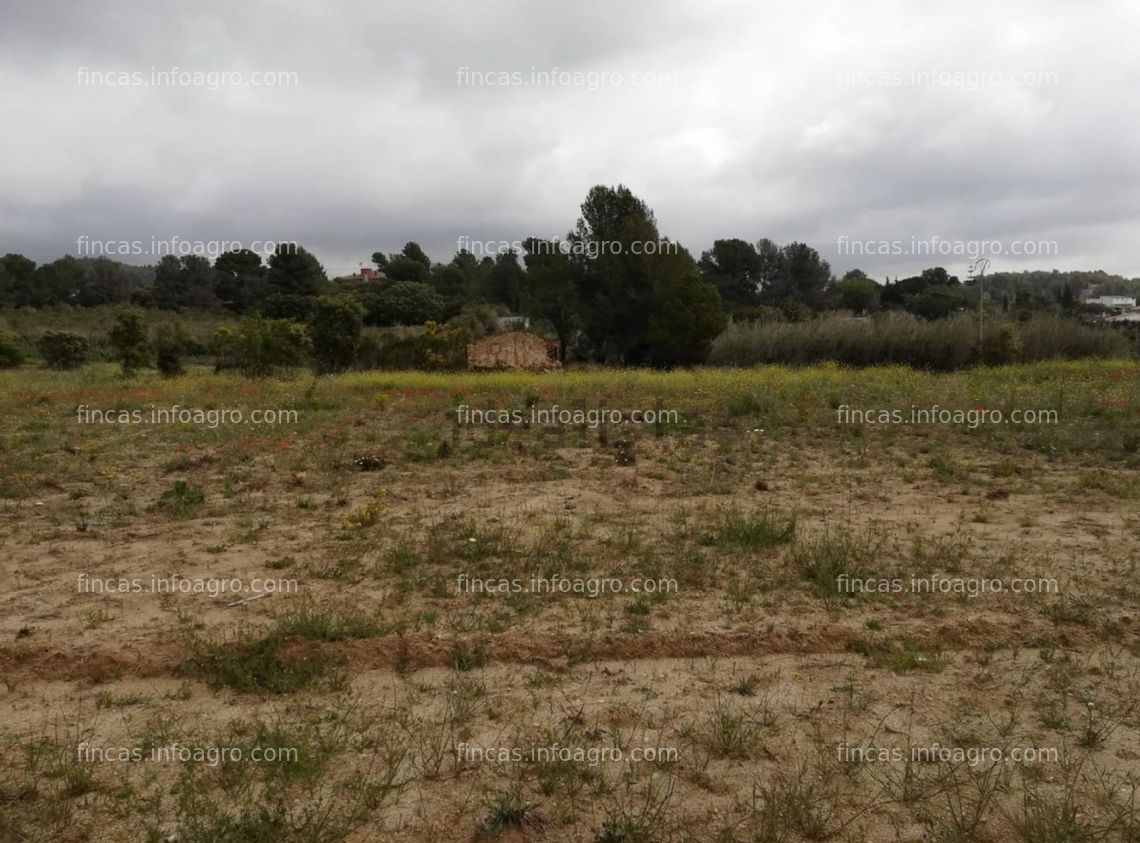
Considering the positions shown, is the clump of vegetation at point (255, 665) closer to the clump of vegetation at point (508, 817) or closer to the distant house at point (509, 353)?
the clump of vegetation at point (508, 817)

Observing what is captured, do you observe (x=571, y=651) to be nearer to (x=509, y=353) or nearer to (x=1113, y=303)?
(x=509, y=353)

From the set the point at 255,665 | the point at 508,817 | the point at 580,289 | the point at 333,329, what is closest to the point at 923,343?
the point at 580,289

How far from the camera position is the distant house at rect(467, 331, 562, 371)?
26984 mm

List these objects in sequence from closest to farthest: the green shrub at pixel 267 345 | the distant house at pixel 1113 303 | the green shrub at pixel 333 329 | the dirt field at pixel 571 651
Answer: the dirt field at pixel 571 651, the green shrub at pixel 267 345, the green shrub at pixel 333 329, the distant house at pixel 1113 303

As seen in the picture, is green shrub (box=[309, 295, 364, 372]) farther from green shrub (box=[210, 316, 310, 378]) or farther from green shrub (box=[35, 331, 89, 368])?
green shrub (box=[35, 331, 89, 368])

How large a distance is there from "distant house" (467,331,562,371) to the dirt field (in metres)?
18.4

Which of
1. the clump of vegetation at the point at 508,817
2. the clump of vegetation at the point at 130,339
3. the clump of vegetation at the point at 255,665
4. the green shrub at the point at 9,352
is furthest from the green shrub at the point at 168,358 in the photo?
the clump of vegetation at the point at 508,817

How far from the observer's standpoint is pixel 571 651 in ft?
13.2

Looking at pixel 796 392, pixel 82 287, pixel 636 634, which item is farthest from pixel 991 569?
pixel 82 287

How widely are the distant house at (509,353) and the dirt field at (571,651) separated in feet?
60.3

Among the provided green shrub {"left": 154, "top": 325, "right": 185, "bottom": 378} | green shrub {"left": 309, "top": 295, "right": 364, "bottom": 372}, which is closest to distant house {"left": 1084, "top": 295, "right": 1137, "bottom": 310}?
green shrub {"left": 309, "top": 295, "right": 364, "bottom": 372}

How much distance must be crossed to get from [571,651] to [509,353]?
23.5m

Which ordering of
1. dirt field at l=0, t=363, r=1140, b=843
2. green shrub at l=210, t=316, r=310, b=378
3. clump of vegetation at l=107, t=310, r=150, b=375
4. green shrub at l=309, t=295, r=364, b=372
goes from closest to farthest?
dirt field at l=0, t=363, r=1140, b=843 < clump of vegetation at l=107, t=310, r=150, b=375 < green shrub at l=210, t=316, r=310, b=378 < green shrub at l=309, t=295, r=364, b=372

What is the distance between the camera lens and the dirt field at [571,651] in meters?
2.86
